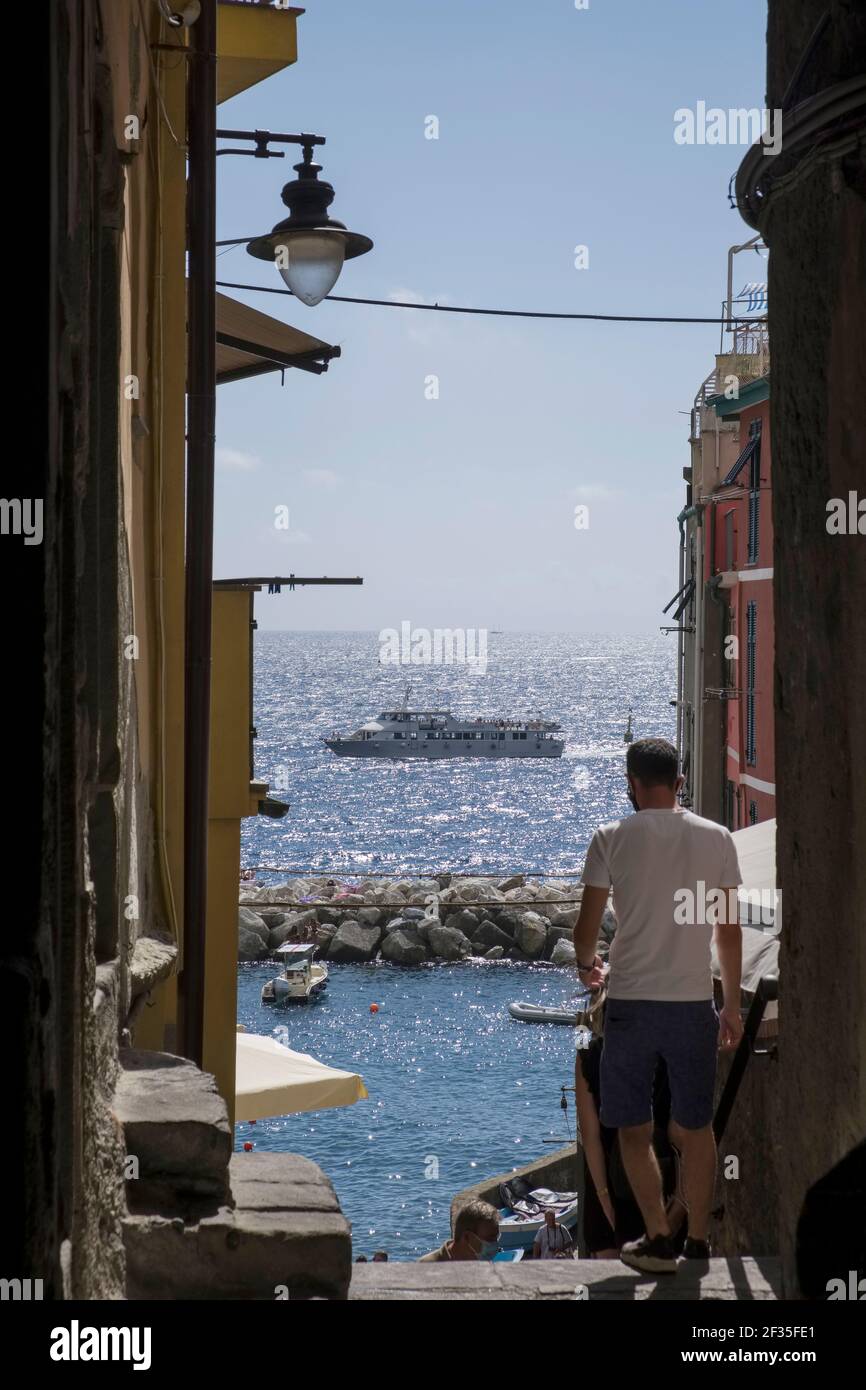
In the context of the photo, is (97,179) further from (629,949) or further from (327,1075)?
(327,1075)

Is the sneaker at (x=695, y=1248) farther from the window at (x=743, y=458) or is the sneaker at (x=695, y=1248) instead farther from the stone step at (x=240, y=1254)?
the window at (x=743, y=458)

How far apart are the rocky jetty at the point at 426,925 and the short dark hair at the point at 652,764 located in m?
44.2

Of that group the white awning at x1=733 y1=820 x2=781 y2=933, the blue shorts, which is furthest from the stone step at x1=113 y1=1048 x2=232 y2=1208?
the white awning at x1=733 y1=820 x2=781 y2=933

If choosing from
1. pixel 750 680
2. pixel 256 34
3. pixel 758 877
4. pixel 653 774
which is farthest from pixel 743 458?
pixel 653 774

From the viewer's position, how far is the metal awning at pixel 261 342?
28.2 feet

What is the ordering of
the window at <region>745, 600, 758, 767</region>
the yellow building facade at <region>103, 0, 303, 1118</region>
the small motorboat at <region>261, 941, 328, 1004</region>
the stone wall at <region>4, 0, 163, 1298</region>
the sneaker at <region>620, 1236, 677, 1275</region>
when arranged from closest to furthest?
the stone wall at <region>4, 0, 163, 1298</region> → the sneaker at <region>620, 1236, 677, 1275</region> → the yellow building facade at <region>103, 0, 303, 1118</region> → the window at <region>745, 600, 758, 767</region> → the small motorboat at <region>261, 941, 328, 1004</region>

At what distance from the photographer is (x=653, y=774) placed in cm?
495

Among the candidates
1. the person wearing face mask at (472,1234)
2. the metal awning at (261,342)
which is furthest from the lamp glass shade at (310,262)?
the person wearing face mask at (472,1234)

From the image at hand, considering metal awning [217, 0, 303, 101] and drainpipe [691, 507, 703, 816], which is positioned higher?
metal awning [217, 0, 303, 101]

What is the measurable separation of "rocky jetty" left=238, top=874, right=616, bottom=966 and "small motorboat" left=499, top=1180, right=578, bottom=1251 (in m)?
26.4

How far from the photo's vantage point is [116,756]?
13.3ft

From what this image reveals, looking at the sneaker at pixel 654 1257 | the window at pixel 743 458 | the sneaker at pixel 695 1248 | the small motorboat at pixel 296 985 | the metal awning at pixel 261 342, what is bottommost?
the small motorboat at pixel 296 985

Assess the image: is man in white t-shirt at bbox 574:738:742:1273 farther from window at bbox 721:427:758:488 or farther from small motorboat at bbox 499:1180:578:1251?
window at bbox 721:427:758:488

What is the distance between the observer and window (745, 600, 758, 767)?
23.6 m
